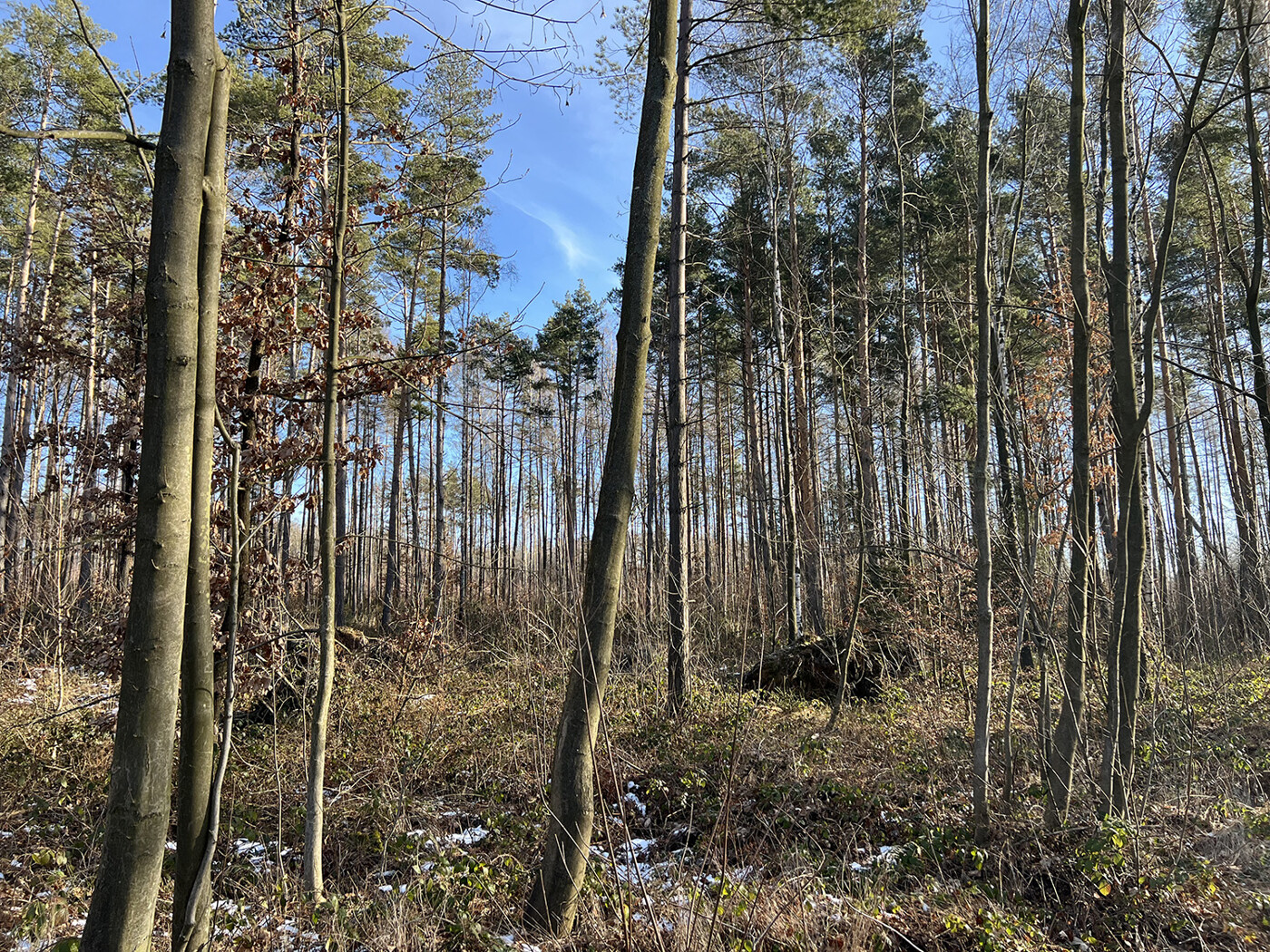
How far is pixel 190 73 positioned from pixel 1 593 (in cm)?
1224

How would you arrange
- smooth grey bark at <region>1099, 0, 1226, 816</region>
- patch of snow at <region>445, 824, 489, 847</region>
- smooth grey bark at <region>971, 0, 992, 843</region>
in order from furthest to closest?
1. patch of snow at <region>445, 824, 489, 847</region>
2. smooth grey bark at <region>971, 0, 992, 843</region>
3. smooth grey bark at <region>1099, 0, 1226, 816</region>

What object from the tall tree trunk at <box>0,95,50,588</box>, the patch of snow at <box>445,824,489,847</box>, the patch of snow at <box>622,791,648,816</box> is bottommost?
the patch of snow at <box>622,791,648,816</box>

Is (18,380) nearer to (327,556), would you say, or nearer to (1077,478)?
(327,556)

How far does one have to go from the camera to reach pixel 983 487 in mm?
4555

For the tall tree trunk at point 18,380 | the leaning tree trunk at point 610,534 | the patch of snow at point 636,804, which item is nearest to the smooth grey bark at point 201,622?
the leaning tree trunk at point 610,534

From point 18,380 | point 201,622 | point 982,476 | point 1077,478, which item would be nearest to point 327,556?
point 201,622

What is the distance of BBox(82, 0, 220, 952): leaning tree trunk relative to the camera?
169 cm

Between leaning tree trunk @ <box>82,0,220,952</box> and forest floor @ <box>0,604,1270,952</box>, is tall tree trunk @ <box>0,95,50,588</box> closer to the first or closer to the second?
forest floor @ <box>0,604,1270,952</box>

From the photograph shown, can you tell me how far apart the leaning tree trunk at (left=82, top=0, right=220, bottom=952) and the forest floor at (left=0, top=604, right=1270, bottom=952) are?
50.0 inches

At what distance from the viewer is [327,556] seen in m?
3.41

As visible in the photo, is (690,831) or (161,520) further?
(690,831)

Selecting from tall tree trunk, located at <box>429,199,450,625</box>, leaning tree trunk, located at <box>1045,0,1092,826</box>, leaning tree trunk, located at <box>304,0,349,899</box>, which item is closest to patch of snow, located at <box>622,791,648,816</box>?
leaning tree trunk, located at <box>304,0,349,899</box>

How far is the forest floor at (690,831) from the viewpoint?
3.13 m

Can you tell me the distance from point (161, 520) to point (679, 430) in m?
6.47
